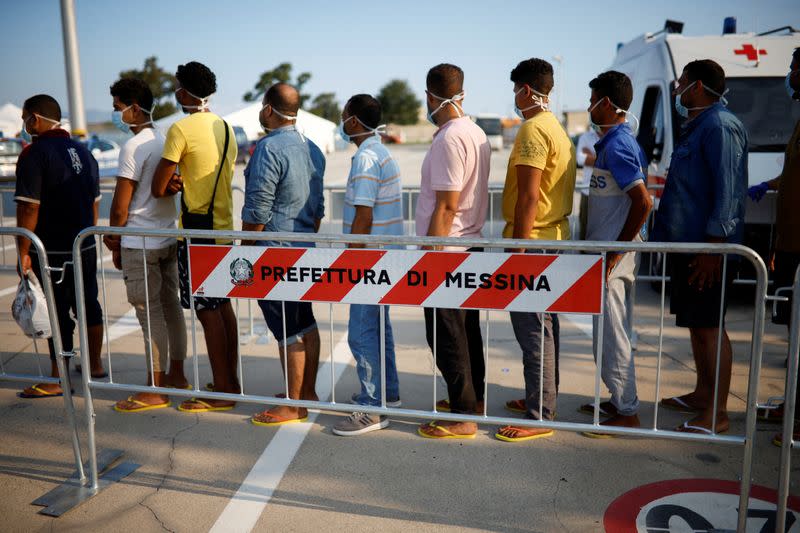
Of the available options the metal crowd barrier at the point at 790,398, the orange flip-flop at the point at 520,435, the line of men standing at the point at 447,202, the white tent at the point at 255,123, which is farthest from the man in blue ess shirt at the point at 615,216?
the white tent at the point at 255,123

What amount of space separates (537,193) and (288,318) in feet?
5.69

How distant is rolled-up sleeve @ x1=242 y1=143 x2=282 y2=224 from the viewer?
3.91 meters

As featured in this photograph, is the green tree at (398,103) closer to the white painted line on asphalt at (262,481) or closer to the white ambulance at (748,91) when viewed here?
the white ambulance at (748,91)

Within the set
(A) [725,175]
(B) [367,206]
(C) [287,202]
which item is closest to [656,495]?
(A) [725,175]

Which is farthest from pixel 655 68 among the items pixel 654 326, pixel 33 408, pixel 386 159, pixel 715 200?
pixel 33 408

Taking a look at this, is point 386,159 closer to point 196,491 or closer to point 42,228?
point 196,491

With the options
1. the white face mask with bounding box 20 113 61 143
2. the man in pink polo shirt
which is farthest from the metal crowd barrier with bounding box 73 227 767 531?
the white face mask with bounding box 20 113 61 143

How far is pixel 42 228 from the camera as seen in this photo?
459cm

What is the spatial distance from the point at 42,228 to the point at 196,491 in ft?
7.90

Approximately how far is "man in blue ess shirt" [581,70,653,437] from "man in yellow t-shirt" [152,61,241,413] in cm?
238

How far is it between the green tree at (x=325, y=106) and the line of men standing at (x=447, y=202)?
84.2 m

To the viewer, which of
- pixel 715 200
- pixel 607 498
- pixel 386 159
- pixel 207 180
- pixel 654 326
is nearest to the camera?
pixel 607 498

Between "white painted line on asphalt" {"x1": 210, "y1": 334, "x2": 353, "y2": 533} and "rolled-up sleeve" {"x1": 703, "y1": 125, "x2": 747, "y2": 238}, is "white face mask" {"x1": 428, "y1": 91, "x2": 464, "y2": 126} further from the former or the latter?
"white painted line on asphalt" {"x1": 210, "y1": 334, "x2": 353, "y2": 533}

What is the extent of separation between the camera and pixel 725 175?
361 cm
